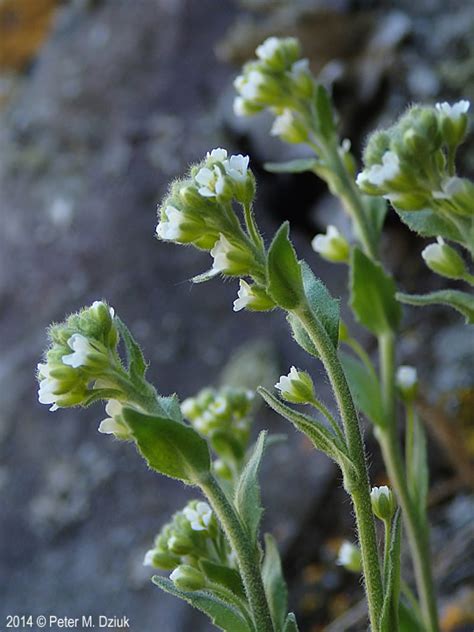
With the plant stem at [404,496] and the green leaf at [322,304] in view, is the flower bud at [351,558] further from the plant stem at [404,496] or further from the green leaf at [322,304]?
the green leaf at [322,304]

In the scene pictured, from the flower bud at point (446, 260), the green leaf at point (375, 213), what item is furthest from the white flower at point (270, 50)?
the flower bud at point (446, 260)

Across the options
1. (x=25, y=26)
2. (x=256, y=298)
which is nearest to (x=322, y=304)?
(x=256, y=298)

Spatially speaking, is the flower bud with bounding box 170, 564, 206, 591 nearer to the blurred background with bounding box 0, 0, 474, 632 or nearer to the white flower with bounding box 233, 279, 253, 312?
the white flower with bounding box 233, 279, 253, 312

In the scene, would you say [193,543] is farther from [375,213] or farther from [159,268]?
[159,268]

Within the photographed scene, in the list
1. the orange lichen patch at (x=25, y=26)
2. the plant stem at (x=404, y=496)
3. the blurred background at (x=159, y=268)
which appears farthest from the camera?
the orange lichen patch at (x=25, y=26)

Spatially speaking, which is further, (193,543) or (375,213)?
(375,213)

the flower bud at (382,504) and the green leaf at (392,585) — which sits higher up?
the flower bud at (382,504)

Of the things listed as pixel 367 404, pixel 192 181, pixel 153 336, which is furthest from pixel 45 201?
pixel 192 181
